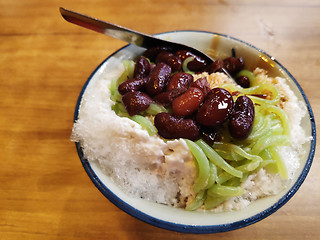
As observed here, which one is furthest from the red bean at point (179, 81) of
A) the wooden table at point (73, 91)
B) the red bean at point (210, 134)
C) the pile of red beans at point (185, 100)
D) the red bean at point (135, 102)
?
the wooden table at point (73, 91)


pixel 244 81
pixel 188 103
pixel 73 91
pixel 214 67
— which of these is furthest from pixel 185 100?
pixel 73 91

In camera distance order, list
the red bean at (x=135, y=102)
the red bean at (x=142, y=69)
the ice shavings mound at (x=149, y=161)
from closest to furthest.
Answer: the ice shavings mound at (x=149, y=161) → the red bean at (x=135, y=102) → the red bean at (x=142, y=69)

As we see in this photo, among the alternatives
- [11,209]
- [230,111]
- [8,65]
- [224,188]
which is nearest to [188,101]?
[230,111]

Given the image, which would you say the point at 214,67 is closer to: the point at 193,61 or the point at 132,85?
the point at 193,61

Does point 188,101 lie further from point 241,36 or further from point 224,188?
point 241,36

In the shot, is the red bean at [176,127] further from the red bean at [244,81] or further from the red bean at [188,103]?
the red bean at [244,81]
